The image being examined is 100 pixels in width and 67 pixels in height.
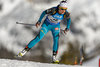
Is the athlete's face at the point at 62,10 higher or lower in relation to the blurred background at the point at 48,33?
higher

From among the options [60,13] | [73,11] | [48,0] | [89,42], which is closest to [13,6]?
[48,0]

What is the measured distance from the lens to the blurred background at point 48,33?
4.76 m

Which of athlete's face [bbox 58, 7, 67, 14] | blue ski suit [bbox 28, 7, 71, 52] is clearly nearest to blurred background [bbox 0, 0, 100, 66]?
blue ski suit [bbox 28, 7, 71, 52]

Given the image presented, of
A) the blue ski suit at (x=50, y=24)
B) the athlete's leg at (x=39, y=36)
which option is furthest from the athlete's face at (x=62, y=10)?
the athlete's leg at (x=39, y=36)

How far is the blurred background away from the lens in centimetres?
476

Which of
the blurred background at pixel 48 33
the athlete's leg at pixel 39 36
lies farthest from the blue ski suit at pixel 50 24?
the blurred background at pixel 48 33

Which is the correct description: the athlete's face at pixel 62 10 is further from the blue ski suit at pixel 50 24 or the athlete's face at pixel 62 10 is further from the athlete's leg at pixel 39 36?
the athlete's leg at pixel 39 36

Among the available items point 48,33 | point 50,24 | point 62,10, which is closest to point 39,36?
point 50,24

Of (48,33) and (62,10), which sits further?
(48,33)

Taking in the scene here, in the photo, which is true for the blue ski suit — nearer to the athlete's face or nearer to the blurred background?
the athlete's face

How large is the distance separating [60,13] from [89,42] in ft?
6.82

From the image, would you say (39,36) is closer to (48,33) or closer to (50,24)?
(50,24)

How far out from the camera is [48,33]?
16.0 ft

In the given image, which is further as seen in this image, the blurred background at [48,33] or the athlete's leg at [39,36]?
the blurred background at [48,33]
